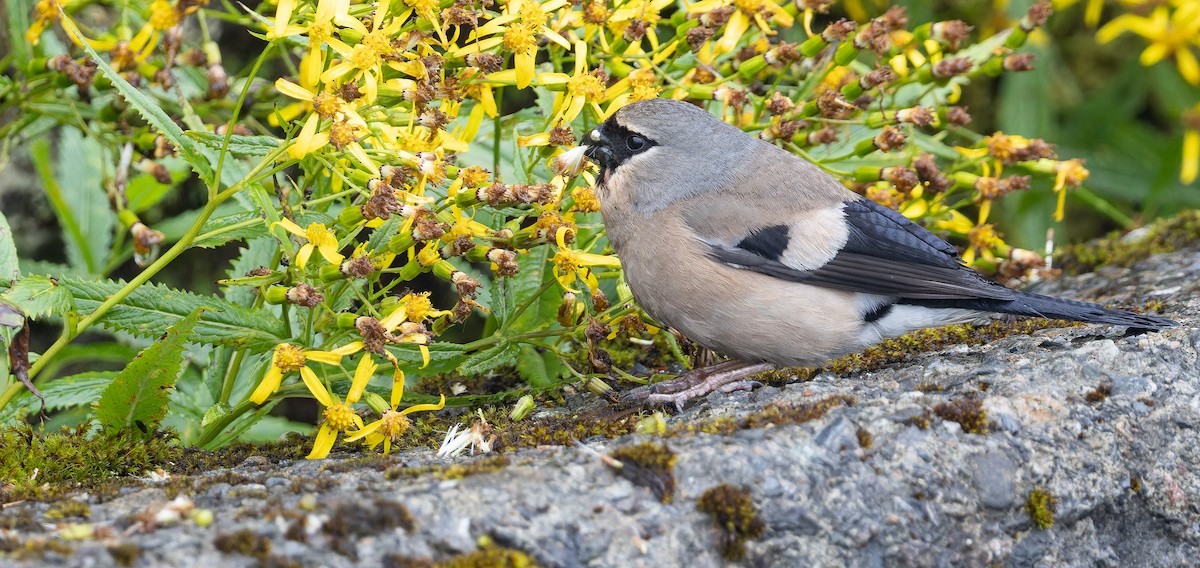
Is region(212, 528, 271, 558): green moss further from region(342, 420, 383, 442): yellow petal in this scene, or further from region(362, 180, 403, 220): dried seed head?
region(362, 180, 403, 220): dried seed head

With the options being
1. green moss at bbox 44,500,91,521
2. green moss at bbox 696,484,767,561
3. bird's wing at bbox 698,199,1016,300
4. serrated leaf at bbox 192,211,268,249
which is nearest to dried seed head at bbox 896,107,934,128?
bird's wing at bbox 698,199,1016,300

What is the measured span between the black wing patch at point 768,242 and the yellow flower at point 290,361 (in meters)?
1.72

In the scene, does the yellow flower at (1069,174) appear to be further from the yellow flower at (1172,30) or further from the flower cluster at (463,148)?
the yellow flower at (1172,30)

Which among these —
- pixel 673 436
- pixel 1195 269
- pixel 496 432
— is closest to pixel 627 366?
pixel 496 432

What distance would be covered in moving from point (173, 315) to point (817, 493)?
2186 millimetres

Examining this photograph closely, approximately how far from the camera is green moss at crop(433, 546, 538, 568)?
2.61m

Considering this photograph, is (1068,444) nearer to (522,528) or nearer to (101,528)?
(522,528)

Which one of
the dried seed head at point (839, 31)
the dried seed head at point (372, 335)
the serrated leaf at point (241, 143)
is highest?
the dried seed head at point (839, 31)

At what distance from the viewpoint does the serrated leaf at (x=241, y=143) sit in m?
3.67

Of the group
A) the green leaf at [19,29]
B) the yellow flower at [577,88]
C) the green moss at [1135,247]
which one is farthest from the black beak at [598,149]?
the green moss at [1135,247]

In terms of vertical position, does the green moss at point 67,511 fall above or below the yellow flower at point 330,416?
above

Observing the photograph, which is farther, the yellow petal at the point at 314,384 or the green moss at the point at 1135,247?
the green moss at the point at 1135,247

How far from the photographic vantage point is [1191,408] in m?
3.64

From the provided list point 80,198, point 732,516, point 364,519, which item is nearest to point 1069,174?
point 732,516
